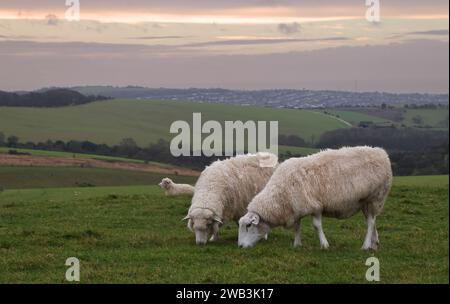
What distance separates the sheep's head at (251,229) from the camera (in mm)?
14508

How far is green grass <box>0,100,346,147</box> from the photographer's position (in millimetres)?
75062

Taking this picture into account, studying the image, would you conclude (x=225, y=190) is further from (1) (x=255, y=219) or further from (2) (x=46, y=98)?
(2) (x=46, y=98)

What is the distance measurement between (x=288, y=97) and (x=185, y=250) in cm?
7147

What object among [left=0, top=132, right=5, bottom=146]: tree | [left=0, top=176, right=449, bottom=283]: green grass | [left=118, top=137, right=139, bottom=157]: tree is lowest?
[left=0, top=176, right=449, bottom=283]: green grass

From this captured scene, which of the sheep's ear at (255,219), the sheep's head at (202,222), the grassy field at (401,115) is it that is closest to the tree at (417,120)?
the grassy field at (401,115)

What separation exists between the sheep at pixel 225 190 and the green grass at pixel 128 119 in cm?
5641

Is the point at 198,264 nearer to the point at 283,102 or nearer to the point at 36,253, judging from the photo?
the point at 36,253

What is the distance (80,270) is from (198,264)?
2160mm

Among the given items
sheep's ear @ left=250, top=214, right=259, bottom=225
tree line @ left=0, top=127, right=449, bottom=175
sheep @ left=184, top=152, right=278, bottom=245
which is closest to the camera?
sheep's ear @ left=250, top=214, right=259, bottom=225

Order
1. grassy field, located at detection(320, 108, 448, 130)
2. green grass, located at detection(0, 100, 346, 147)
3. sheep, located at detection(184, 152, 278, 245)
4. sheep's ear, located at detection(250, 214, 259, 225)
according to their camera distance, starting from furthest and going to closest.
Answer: grassy field, located at detection(320, 108, 448, 130)
green grass, located at detection(0, 100, 346, 147)
sheep, located at detection(184, 152, 278, 245)
sheep's ear, located at detection(250, 214, 259, 225)

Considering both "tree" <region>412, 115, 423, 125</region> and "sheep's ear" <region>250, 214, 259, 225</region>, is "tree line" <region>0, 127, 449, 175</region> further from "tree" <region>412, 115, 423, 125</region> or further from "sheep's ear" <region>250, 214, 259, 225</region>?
"sheep's ear" <region>250, 214, 259, 225</region>

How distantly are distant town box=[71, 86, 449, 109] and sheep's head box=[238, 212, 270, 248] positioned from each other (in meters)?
62.9

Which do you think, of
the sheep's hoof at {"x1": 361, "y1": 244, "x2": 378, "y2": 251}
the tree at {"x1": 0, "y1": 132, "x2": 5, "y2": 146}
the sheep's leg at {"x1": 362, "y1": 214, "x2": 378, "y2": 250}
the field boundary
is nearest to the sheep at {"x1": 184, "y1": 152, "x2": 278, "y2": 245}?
the sheep's leg at {"x1": 362, "y1": 214, "x2": 378, "y2": 250}

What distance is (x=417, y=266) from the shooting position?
12.6 m
